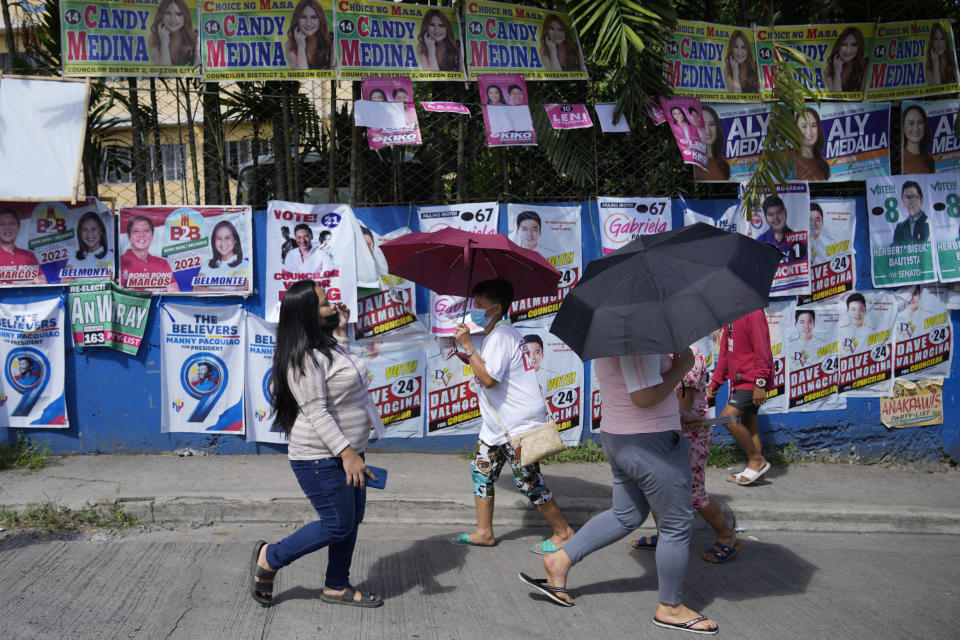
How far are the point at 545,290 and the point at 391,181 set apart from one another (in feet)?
7.81

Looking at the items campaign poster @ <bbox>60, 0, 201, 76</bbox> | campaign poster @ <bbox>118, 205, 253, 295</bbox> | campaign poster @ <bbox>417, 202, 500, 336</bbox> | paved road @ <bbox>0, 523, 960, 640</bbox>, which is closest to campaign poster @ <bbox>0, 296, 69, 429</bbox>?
campaign poster @ <bbox>118, 205, 253, 295</bbox>

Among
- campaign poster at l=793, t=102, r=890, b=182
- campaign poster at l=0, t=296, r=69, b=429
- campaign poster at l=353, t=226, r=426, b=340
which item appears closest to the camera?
campaign poster at l=0, t=296, r=69, b=429

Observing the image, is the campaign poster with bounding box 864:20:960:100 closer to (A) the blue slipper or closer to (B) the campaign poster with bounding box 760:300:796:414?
(B) the campaign poster with bounding box 760:300:796:414

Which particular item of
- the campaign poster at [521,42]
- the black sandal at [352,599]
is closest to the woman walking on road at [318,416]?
the black sandal at [352,599]

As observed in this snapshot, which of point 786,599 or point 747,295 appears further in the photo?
point 786,599

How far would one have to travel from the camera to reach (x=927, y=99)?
306 inches

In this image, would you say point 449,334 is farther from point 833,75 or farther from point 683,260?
point 833,75

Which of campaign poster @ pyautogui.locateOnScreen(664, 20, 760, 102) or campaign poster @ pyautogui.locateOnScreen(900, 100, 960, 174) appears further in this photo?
campaign poster @ pyautogui.locateOnScreen(900, 100, 960, 174)

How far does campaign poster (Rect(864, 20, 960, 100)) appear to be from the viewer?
760cm

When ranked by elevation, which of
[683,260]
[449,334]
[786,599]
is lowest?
[786,599]

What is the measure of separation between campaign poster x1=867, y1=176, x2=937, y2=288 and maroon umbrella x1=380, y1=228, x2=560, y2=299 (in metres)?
3.94

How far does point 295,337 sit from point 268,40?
146 inches

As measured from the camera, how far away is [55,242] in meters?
6.50

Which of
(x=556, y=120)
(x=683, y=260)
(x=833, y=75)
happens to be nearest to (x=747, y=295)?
(x=683, y=260)
